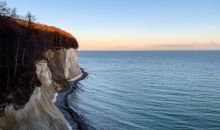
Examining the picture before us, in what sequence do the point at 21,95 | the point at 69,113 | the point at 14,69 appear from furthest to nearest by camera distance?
the point at 69,113 → the point at 14,69 → the point at 21,95

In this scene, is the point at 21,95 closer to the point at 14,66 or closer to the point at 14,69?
the point at 14,69

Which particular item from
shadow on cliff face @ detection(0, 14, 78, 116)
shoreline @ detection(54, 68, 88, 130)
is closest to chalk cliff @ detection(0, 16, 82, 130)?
shadow on cliff face @ detection(0, 14, 78, 116)

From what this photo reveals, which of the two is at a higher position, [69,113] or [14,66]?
[14,66]

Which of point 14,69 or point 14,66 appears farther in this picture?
point 14,66

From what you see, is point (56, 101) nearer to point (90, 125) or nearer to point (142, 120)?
point (90, 125)

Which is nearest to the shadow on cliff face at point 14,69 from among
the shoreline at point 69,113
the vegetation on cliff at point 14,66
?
the vegetation on cliff at point 14,66

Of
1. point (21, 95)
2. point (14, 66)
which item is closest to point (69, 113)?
point (14, 66)

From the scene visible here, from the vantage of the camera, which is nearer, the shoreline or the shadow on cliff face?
the shadow on cliff face

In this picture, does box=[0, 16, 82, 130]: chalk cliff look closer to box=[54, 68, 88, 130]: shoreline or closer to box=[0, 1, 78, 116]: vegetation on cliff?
box=[0, 1, 78, 116]: vegetation on cliff

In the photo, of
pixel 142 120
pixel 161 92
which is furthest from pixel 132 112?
pixel 161 92

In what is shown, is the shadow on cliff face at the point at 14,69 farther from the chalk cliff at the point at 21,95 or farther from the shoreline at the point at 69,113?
the shoreline at the point at 69,113

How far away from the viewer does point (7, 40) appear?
105ft

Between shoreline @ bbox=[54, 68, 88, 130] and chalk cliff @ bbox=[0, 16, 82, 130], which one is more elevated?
chalk cliff @ bbox=[0, 16, 82, 130]

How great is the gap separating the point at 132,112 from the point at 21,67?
17.0 meters
